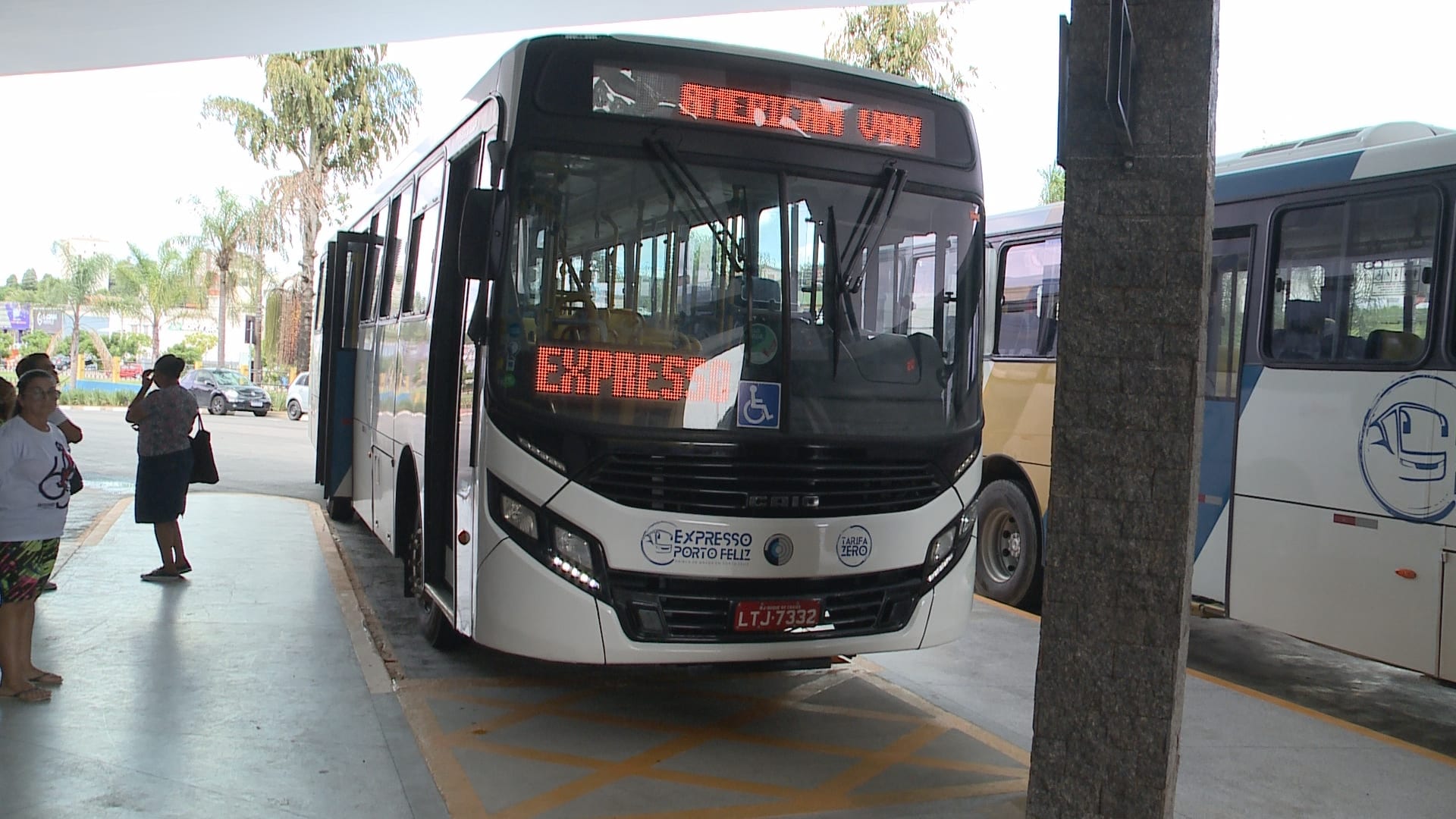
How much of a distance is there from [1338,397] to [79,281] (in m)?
56.3

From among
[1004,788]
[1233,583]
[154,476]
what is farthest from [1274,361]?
[154,476]

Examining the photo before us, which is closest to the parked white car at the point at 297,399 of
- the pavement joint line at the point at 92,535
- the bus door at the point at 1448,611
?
the pavement joint line at the point at 92,535

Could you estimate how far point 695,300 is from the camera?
5.51m

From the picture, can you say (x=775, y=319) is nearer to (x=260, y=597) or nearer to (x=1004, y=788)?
(x=1004, y=788)

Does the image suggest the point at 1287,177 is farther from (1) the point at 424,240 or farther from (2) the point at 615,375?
(1) the point at 424,240

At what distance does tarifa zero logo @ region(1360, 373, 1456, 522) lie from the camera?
248 inches

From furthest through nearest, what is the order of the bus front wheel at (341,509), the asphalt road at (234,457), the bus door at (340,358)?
the asphalt road at (234,457) < the bus front wheel at (341,509) < the bus door at (340,358)

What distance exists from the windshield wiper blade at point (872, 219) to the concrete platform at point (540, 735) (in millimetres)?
1903

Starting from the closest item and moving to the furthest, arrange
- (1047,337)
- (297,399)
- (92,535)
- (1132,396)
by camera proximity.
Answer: (1132,396) → (1047,337) → (92,535) → (297,399)

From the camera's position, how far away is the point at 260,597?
8.75 meters

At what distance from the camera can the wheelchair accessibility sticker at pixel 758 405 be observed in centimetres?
549

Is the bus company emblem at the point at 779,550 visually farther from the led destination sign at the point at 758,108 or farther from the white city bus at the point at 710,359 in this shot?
the led destination sign at the point at 758,108

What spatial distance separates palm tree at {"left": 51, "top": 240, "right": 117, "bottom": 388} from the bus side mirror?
50.2 meters

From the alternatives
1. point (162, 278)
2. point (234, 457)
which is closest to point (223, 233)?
point (162, 278)
